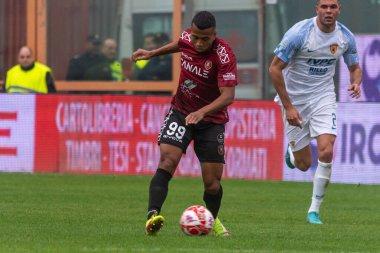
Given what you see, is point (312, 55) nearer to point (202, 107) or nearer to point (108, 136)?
point (202, 107)

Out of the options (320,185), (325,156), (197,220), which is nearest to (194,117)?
(197,220)

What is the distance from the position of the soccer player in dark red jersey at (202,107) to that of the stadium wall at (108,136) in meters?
7.45

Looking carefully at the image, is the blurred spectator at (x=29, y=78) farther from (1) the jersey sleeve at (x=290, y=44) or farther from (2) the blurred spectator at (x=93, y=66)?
(1) the jersey sleeve at (x=290, y=44)

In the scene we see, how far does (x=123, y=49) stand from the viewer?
20812mm

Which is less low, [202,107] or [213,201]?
[202,107]

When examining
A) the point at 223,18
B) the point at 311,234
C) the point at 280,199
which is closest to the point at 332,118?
the point at 311,234

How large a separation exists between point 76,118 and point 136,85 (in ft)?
8.79

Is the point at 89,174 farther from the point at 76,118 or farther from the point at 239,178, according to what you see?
the point at 239,178

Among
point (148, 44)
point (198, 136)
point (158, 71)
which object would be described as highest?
point (148, 44)

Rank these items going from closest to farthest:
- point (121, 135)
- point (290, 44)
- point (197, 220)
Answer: point (197, 220) → point (290, 44) → point (121, 135)

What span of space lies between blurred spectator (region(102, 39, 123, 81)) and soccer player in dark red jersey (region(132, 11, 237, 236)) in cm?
1033

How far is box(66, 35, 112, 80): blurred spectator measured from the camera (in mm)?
20906

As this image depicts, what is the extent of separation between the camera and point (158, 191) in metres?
9.90

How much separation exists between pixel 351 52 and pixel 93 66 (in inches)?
380
